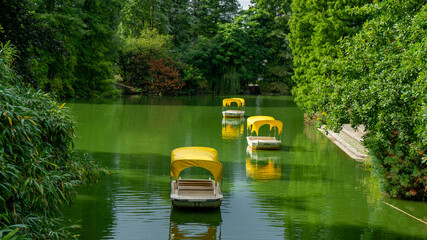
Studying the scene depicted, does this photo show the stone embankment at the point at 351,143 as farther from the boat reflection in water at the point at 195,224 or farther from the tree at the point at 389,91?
the boat reflection in water at the point at 195,224

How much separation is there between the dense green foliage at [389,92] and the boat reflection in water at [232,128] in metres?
13.6

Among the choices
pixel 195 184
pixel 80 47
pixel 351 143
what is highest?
pixel 80 47

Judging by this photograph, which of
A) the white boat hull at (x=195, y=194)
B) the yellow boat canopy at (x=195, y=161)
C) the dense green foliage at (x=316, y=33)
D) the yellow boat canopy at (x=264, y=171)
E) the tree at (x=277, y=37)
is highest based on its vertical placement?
the tree at (x=277, y=37)

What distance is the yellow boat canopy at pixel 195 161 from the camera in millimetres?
14305

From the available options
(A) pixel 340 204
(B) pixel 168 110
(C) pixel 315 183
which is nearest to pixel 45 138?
(A) pixel 340 204

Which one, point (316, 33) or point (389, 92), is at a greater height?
point (316, 33)

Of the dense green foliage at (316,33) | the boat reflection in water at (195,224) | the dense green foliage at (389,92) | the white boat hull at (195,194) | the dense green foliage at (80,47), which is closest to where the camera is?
the dense green foliage at (389,92)

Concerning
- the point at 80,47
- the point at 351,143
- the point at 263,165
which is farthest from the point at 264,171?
the point at 80,47

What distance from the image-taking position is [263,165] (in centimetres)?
2073

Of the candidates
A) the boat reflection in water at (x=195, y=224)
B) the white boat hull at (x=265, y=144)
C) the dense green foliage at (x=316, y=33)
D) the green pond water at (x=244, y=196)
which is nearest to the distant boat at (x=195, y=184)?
the boat reflection in water at (x=195, y=224)

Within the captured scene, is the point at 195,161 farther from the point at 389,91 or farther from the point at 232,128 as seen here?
the point at 232,128

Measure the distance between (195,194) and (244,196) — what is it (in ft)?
6.45

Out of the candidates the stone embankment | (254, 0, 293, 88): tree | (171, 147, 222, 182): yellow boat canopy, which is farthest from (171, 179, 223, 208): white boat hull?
(254, 0, 293, 88): tree

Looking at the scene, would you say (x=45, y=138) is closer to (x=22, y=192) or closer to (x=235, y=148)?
(x=22, y=192)
